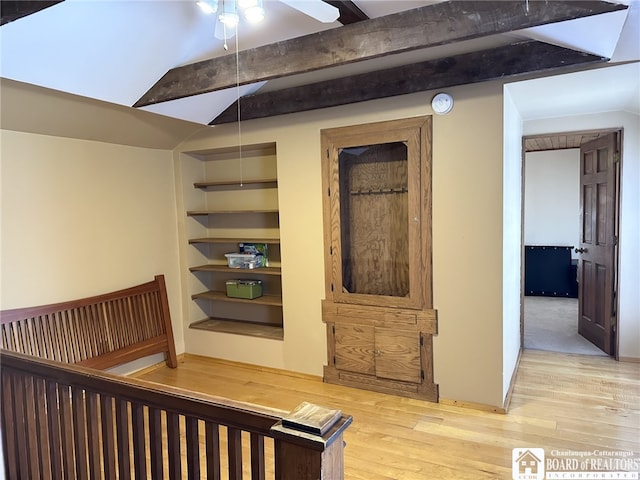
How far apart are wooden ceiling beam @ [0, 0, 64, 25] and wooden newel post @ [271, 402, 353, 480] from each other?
187cm

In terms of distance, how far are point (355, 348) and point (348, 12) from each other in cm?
245

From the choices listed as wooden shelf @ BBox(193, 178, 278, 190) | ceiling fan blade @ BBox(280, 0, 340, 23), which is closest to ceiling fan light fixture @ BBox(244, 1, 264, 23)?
ceiling fan blade @ BBox(280, 0, 340, 23)

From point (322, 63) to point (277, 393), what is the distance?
2529 mm

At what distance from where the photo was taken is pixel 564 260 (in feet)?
22.1

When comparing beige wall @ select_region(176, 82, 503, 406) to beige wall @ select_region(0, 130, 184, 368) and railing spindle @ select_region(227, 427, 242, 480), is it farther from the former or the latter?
railing spindle @ select_region(227, 427, 242, 480)

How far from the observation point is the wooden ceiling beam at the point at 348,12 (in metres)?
2.28

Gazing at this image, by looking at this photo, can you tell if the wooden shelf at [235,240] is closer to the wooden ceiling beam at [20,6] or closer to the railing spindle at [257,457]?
the wooden ceiling beam at [20,6]

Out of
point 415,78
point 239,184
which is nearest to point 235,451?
point 415,78

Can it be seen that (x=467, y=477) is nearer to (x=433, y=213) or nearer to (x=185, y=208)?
(x=433, y=213)

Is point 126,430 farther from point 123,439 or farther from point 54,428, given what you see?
point 54,428

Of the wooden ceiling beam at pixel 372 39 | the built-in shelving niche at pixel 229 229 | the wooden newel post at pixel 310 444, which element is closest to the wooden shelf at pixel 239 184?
the built-in shelving niche at pixel 229 229

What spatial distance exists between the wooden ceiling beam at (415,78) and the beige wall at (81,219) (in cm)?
101

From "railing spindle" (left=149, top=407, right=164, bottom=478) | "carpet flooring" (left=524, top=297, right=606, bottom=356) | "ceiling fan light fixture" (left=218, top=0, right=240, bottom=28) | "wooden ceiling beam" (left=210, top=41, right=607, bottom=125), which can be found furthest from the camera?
"carpet flooring" (left=524, top=297, right=606, bottom=356)

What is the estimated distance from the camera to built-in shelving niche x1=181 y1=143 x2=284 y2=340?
169 inches
